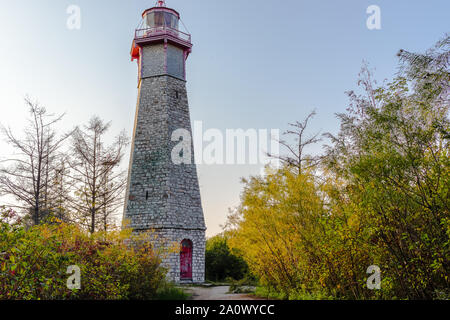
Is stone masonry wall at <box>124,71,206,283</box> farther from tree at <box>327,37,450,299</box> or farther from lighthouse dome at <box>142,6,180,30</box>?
tree at <box>327,37,450,299</box>

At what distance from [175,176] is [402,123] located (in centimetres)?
1290

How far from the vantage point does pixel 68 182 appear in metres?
18.6

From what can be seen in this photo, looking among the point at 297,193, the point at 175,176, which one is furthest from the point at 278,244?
the point at 175,176

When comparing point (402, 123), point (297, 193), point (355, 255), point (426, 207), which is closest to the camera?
point (426, 207)

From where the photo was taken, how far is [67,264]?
638 cm

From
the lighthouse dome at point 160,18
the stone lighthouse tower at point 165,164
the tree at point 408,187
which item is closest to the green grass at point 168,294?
the stone lighthouse tower at point 165,164

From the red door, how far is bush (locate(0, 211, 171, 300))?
6.72m

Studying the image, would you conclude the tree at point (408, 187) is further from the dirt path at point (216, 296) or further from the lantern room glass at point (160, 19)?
the lantern room glass at point (160, 19)

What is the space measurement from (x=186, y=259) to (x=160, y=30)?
12684 mm

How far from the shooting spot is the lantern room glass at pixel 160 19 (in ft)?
66.1

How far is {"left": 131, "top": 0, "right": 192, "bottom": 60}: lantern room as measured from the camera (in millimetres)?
19109

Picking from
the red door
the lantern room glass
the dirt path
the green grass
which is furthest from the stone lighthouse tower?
the green grass

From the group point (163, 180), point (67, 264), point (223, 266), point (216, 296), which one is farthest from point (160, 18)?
point (67, 264)
